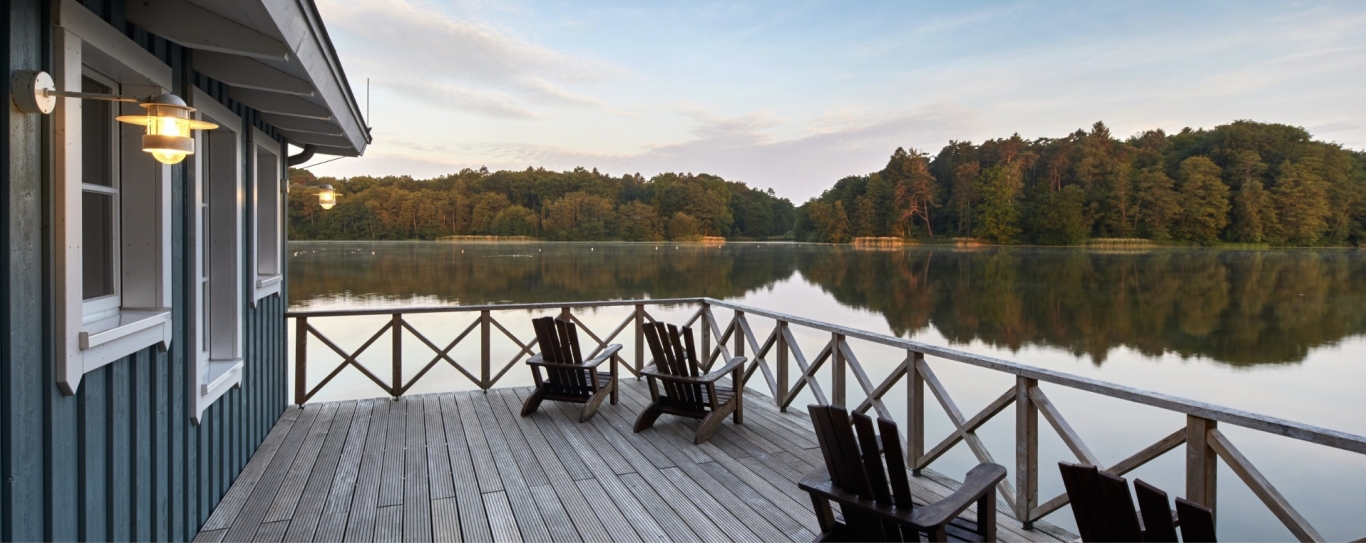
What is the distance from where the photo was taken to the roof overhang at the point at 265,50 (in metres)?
1.93

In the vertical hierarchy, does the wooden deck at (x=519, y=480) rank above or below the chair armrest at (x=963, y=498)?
below

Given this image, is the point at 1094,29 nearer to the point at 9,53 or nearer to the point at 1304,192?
the point at 1304,192

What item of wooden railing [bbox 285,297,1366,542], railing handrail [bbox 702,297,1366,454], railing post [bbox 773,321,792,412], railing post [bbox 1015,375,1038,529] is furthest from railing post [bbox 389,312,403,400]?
railing post [bbox 1015,375,1038,529]

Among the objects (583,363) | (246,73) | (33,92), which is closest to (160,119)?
(33,92)

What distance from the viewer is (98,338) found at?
165 centimetres

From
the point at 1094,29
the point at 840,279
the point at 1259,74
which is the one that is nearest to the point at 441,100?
the point at 840,279

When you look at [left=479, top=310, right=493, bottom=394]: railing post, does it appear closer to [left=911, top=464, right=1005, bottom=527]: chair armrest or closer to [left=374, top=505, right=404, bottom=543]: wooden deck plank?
[left=374, top=505, right=404, bottom=543]: wooden deck plank

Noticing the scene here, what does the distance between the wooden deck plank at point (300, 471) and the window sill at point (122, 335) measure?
1.06 m

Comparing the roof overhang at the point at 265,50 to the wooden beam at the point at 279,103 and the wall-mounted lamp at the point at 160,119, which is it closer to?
the wooden beam at the point at 279,103

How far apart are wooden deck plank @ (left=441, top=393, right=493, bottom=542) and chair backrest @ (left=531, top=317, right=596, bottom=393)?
642 mm

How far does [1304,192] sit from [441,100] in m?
49.7

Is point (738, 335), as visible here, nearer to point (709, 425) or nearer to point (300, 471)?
point (709, 425)

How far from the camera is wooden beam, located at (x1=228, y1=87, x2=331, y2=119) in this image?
9.93 feet

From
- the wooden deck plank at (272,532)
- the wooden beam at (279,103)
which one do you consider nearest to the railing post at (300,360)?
the wooden beam at (279,103)
